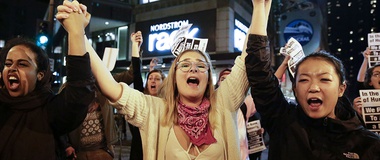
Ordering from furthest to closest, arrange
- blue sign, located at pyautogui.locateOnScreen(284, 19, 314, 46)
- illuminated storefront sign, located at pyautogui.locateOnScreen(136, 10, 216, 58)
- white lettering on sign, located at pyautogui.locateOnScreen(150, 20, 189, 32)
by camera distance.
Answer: white lettering on sign, located at pyautogui.locateOnScreen(150, 20, 189, 32), illuminated storefront sign, located at pyautogui.locateOnScreen(136, 10, 216, 58), blue sign, located at pyautogui.locateOnScreen(284, 19, 314, 46)

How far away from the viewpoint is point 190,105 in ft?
7.39

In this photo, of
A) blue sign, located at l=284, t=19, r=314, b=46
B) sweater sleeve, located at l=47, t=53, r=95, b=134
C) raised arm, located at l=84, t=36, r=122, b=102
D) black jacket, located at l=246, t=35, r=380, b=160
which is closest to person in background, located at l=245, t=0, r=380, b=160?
black jacket, located at l=246, t=35, r=380, b=160

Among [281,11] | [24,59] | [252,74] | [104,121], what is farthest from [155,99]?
[281,11]

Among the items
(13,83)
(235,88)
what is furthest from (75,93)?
(235,88)

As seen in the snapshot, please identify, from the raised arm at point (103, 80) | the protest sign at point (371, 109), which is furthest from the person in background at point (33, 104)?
the protest sign at point (371, 109)

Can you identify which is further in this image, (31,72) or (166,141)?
(166,141)

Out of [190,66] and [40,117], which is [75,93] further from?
[190,66]

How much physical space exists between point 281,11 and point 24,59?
32.2 feet

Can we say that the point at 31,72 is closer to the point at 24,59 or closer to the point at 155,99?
the point at 24,59

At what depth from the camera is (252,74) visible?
196cm

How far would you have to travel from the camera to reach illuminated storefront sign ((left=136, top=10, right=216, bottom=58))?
1414cm

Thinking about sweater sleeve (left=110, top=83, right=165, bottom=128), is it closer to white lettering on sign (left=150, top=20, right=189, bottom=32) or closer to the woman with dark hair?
the woman with dark hair

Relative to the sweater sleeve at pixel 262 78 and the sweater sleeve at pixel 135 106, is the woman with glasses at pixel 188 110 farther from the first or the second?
the sweater sleeve at pixel 262 78

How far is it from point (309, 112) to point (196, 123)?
2.41 ft
